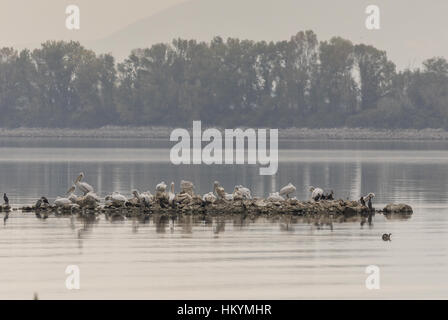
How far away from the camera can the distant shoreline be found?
169 meters

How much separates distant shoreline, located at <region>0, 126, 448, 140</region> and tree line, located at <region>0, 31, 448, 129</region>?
3.29 ft

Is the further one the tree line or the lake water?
the tree line

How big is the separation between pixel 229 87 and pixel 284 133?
32.9 feet

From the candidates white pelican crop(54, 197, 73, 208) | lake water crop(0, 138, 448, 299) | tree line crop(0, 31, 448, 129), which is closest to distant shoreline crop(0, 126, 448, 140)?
tree line crop(0, 31, 448, 129)

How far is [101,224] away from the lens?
33.3 m

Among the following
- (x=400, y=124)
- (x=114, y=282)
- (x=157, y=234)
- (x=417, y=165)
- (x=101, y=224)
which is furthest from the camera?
(x=400, y=124)

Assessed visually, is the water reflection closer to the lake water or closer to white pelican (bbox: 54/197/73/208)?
the lake water

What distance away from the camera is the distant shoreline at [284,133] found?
16862 centimetres

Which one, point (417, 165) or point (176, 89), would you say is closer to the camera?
point (417, 165)

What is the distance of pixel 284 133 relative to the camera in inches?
6801
